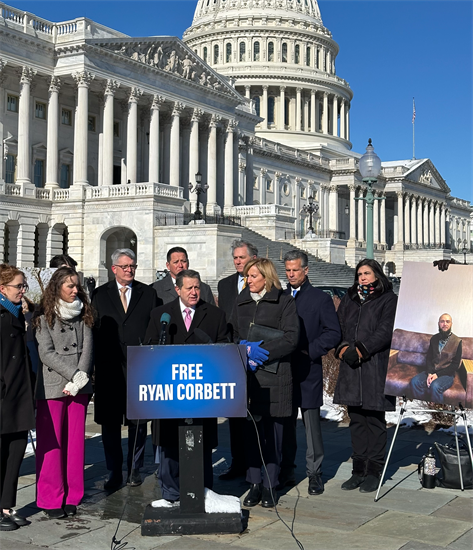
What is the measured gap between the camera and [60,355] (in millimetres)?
8180

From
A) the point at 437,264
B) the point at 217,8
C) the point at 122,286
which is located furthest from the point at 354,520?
the point at 217,8

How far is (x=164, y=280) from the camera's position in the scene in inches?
430

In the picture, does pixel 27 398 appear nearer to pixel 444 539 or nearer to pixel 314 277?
pixel 444 539

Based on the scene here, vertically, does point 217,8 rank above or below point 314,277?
above

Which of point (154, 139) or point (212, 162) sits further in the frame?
point (212, 162)

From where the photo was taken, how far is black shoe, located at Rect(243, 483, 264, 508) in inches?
331

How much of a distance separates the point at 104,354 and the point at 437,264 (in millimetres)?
3899

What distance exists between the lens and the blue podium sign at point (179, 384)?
736 cm

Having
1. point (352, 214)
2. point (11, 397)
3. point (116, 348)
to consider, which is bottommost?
point (11, 397)

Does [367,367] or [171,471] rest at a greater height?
[367,367]

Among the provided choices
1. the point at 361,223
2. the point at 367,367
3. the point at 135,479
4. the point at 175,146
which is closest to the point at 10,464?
the point at 135,479

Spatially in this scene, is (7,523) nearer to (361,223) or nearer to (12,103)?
(12,103)

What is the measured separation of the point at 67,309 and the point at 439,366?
4056 mm

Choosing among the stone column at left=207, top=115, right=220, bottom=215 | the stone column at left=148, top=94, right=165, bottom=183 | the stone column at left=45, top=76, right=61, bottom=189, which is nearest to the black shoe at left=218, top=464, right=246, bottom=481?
the stone column at left=45, top=76, right=61, bottom=189
